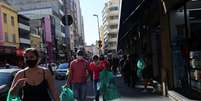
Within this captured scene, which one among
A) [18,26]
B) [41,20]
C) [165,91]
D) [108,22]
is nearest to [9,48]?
[18,26]

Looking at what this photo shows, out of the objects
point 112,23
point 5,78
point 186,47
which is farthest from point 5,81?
point 112,23

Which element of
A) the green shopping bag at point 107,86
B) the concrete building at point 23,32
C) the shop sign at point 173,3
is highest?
the concrete building at point 23,32

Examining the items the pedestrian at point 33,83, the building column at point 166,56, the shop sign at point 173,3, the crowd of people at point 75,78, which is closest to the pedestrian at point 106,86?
the crowd of people at point 75,78

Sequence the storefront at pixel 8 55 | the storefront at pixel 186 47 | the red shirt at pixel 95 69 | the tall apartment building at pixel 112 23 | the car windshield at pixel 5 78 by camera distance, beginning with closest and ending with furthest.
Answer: the red shirt at pixel 95 69 < the car windshield at pixel 5 78 < the storefront at pixel 186 47 < the storefront at pixel 8 55 < the tall apartment building at pixel 112 23

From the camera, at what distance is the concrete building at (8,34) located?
7075 cm

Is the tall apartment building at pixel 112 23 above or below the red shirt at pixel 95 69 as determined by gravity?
above

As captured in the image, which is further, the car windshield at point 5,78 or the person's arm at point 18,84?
the car windshield at point 5,78

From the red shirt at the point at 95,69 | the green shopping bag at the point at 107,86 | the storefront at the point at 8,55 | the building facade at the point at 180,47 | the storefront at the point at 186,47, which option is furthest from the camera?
the storefront at the point at 8,55

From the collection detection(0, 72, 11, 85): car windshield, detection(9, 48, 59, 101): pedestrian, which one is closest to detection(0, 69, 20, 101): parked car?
detection(0, 72, 11, 85): car windshield

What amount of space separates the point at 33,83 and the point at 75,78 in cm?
642

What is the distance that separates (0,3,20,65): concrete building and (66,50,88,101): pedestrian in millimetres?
56242

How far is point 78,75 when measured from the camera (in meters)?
13.1

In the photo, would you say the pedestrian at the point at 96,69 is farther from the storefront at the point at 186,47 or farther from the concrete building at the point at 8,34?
the concrete building at the point at 8,34

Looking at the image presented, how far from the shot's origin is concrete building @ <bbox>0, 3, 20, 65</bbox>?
Answer: 70.8 metres
